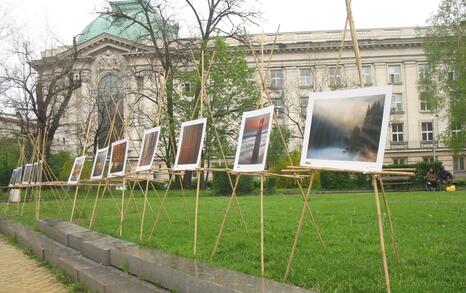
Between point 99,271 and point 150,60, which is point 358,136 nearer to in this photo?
point 99,271

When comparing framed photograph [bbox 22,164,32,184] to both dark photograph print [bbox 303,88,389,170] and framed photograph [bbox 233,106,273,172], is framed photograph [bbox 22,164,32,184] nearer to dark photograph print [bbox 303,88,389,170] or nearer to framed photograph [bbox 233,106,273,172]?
framed photograph [bbox 233,106,273,172]

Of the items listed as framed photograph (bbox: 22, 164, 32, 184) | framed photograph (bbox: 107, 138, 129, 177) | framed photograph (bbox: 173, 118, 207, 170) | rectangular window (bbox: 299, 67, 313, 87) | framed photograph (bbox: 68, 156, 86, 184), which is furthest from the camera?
rectangular window (bbox: 299, 67, 313, 87)

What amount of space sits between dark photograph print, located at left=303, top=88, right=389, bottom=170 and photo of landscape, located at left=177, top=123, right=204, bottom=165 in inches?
124

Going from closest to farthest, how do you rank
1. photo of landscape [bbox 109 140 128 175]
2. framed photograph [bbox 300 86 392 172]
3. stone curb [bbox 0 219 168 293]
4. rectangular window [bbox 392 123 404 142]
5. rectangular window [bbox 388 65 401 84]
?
1. framed photograph [bbox 300 86 392 172]
2. stone curb [bbox 0 219 168 293]
3. photo of landscape [bbox 109 140 128 175]
4. rectangular window [bbox 388 65 401 84]
5. rectangular window [bbox 392 123 404 142]

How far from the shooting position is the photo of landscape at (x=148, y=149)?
10320mm

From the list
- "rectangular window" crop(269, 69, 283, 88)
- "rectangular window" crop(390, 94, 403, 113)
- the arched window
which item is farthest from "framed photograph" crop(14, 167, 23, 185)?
"rectangular window" crop(390, 94, 403, 113)

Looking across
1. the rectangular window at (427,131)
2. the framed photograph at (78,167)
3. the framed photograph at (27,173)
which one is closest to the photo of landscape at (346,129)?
the framed photograph at (78,167)

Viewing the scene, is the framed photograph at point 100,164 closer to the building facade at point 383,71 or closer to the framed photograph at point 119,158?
the framed photograph at point 119,158

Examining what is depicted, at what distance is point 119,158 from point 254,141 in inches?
216

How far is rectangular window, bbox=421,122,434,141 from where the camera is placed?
61969 mm

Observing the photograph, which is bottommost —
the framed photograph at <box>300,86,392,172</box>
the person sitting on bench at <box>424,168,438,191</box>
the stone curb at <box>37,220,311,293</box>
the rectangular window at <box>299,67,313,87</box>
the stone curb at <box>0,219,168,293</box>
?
the stone curb at <box>0,219,168,293</box>

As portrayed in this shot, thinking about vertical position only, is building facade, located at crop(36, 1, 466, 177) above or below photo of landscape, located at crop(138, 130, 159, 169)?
above

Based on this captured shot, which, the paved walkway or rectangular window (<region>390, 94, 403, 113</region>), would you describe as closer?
the paved walkway

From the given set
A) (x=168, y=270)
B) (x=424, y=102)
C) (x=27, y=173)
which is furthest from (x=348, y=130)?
(x=424, y=102)
